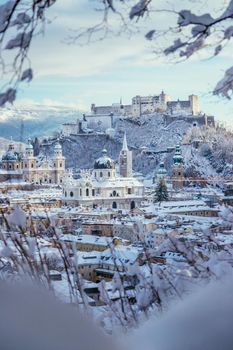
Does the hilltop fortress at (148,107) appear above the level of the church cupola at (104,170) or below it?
above

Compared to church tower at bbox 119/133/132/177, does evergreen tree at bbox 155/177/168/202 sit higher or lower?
lower

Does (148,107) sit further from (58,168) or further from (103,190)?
(103,190)

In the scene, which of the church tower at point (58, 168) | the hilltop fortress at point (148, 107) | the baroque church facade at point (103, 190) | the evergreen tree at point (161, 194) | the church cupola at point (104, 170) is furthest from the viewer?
the hilltop fortress at point (148, 107)

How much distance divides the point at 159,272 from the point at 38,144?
4773cm

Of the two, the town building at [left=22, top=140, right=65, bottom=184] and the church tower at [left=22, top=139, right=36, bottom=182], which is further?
the town building at [left=22, top=140, right=65, bottom=184]

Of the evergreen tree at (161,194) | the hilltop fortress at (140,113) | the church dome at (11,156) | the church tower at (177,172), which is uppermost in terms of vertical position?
the hilltop fortress at (140,113)

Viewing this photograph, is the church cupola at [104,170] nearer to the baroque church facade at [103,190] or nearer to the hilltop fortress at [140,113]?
the baroque church facade at [103,190]

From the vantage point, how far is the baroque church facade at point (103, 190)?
2900 centimetres

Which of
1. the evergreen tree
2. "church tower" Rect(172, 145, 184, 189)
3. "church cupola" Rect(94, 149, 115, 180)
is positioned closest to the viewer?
the evergreen tree

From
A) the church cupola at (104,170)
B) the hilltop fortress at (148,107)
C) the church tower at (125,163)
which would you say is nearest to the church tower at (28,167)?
the church tower at (125,163)

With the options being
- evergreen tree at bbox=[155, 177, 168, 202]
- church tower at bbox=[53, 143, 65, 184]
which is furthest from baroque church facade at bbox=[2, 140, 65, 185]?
evergreen tree at bbox=[155, 177, 168, 202]

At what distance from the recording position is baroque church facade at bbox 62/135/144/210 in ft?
95.1

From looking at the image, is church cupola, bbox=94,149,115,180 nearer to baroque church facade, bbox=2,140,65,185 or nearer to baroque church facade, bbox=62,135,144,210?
baroque church facade, bbox=62,135,144,210

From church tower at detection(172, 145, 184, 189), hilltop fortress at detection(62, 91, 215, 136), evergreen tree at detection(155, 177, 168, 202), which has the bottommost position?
evergreen tree at detection(155, 177, 168, 202)
